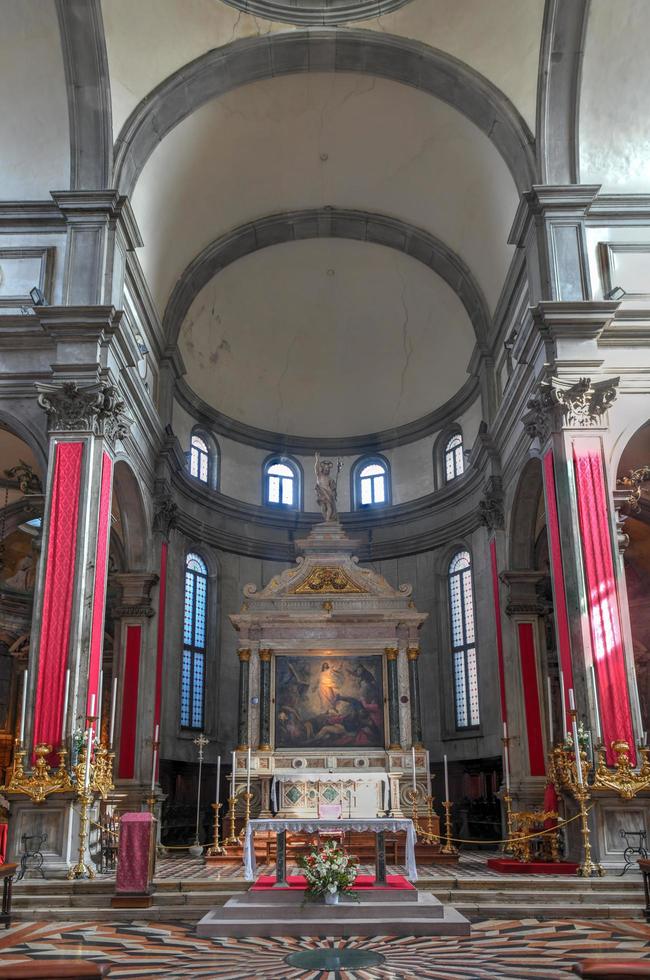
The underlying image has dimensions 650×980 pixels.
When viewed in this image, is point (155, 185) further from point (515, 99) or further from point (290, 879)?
point (290, 879)

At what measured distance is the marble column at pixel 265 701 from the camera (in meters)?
18.0

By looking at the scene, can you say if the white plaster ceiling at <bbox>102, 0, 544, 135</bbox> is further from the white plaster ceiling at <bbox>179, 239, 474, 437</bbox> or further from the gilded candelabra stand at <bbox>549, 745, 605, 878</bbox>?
the gilded candelabra stand at <bbox>549, 745, 605, 878</bbox>

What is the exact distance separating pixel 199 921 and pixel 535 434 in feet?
30.0

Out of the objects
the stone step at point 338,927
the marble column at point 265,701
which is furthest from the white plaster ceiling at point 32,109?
the stone step at point 338,927

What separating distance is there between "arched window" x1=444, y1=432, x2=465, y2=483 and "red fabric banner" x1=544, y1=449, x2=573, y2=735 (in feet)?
29.3

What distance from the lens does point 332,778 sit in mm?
16688

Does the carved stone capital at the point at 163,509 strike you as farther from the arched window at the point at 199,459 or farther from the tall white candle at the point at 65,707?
the tall white candle at the point at 65,707

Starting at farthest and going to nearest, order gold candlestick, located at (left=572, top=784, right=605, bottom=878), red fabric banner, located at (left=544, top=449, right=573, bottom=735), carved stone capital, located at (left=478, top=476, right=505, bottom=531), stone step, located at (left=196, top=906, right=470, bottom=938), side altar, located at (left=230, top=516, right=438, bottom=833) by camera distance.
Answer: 1. carved stone capital, located at (left=478, top=476, right=505, bottom=531)
2. side altar, located at (left=230, top=516, right=438, bottom=833)
3. red fabric banner, located at (left=544, top=449, right=573, bottom=735)
4. gold candlestick, located at (left=572, top=784, right=605, bottom=878)
5. stone step, located at (left=196, top=906, right=470, bottom=938)

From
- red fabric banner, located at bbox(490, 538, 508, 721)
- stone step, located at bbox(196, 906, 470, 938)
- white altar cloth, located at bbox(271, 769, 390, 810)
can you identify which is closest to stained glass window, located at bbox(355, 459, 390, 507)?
red fabric banner, located at bbox(490, 538, 508, 721)

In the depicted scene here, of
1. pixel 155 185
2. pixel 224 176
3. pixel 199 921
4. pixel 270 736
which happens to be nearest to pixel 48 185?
pixel 155 185

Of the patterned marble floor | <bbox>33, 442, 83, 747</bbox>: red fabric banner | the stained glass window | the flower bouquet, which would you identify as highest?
the stained glass window

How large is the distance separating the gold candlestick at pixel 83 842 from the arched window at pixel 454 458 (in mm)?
14132

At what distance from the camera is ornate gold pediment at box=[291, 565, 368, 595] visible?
1898cm

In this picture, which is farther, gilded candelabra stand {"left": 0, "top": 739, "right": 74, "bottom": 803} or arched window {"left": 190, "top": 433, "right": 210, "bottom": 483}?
arched window {"left": 190, "top": 433, "right": 210, "bottom": 483}
